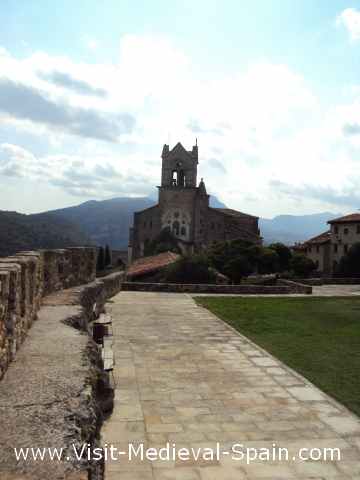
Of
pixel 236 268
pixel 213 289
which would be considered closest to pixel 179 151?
pixel 236 268

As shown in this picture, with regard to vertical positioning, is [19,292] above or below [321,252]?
below

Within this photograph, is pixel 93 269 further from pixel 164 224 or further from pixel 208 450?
pixel 164 224

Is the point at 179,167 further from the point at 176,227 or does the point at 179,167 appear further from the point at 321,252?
the point at 321,252

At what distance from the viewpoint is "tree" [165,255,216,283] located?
104 feet

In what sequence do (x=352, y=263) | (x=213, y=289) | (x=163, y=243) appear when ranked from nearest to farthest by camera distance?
(x=213, y=289), (x=352, y=263), (x=163, y=243)

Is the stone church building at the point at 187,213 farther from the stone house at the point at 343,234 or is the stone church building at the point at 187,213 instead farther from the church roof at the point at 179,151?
the stone house at the point at 343,234

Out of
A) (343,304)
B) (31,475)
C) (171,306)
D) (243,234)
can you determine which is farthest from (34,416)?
(243,234)

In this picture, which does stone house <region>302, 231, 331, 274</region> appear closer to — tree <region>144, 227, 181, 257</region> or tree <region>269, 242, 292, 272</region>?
tree <region>269, 242, 292, 272</region>

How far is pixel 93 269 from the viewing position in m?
14.8

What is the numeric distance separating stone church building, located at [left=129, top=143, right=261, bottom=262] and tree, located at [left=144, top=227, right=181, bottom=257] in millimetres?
1415

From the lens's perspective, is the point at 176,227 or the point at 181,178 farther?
the point at 181,178

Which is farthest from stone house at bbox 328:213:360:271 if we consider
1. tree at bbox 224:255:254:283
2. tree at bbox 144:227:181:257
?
tree at bbox 224:255:254:283

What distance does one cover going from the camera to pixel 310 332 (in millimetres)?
13180

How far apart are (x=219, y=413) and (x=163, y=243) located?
58541mm
